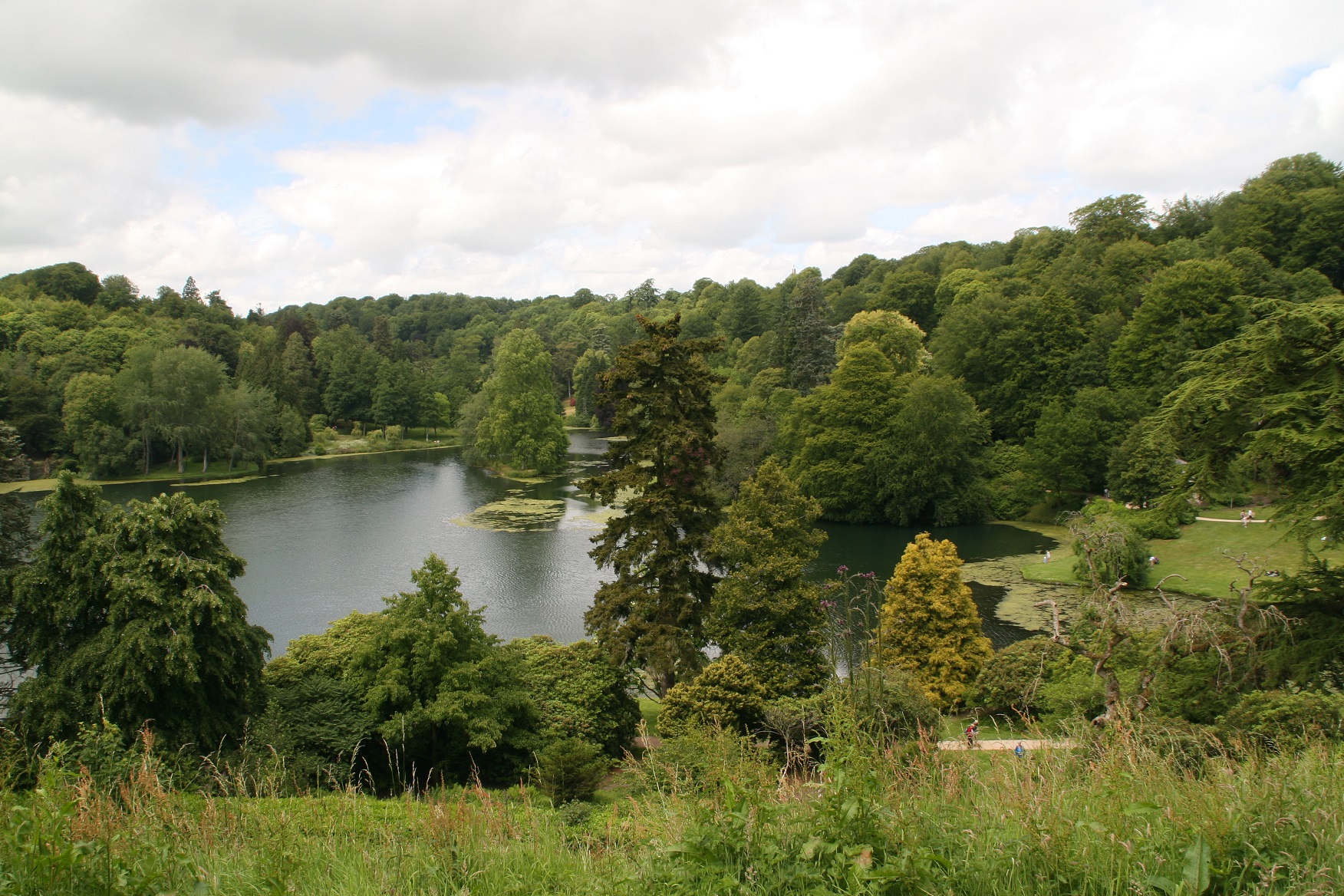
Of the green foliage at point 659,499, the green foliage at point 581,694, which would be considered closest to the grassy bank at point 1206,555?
the green foliage at point 659,499

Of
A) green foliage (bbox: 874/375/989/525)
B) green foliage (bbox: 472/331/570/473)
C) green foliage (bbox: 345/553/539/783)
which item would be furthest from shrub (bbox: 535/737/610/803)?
green foliage (bbox: 472/331/570/473)

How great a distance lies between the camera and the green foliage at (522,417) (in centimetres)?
5444

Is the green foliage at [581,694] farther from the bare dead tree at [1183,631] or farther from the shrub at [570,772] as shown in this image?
the bare dead tree at [1183,631]

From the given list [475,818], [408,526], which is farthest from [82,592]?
[408,526]

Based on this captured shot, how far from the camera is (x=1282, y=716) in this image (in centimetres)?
740

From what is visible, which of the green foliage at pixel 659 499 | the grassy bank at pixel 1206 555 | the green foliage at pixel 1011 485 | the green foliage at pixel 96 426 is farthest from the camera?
the green foliage at pixel 96 426

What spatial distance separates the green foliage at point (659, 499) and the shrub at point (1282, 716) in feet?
31.9

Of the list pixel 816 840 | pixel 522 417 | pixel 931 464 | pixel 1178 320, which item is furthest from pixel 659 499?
pixel 522 417

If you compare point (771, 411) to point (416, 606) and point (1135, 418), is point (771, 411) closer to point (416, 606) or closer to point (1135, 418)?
point (1135, 418)

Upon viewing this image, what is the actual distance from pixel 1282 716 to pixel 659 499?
35.0 ft

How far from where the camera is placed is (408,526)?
1437 inches

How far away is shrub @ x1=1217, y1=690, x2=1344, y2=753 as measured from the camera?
264 inches

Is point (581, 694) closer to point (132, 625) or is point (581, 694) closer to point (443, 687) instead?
point (443, 687)

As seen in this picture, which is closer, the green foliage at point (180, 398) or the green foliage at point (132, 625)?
the green foliage at point (132, 625)
